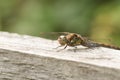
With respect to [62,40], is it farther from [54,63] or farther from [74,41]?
[54,63]

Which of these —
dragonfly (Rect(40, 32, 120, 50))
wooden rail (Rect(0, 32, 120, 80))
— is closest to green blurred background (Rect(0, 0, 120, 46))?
dragonfly (Rect(40, 32, 120, 50))

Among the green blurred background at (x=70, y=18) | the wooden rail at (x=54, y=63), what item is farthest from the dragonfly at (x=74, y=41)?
the green blurred background at (x=70, y=18)

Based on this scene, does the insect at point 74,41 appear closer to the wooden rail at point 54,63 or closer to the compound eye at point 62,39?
the compound eye at point 62,39

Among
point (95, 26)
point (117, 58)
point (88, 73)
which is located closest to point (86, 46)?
point (117, 58)

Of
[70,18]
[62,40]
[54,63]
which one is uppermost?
[70,18]

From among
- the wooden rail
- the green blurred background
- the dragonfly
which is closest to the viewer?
the wooden rail

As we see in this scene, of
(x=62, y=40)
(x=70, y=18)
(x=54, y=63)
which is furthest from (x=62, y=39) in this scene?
(x=70, y=18)

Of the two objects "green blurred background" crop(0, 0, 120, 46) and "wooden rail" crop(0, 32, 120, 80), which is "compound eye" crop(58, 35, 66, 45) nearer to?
"wooden rail" crop(0, 32, 120, 80)

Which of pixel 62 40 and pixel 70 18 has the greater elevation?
pixel 70 18
